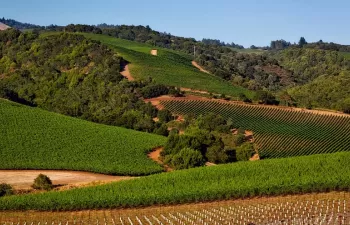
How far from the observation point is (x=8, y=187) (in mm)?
47469

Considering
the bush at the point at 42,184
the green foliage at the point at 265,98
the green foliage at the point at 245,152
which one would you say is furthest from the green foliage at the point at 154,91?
the bush at the point at 42,184

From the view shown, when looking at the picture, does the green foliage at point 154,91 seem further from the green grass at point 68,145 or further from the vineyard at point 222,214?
the vineyard at point 222,214

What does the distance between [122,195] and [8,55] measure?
286 ft

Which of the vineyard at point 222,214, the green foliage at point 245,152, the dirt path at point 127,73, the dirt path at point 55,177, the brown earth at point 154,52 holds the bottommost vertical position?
the dirt path at point 55,177

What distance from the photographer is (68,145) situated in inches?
2410

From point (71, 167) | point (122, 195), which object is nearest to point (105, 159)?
point (71, 167)

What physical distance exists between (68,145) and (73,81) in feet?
137

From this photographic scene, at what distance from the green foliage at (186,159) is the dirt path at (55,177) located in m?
6.25

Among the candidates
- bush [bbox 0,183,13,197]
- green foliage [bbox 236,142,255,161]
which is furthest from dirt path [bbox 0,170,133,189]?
green foliage [bbox 236,142,255,161]

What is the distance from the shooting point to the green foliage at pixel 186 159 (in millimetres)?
57531

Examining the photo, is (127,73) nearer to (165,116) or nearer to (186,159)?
(165,116)

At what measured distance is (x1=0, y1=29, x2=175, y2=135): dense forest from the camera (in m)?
83.8

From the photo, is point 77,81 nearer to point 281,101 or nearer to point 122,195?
point 281,101

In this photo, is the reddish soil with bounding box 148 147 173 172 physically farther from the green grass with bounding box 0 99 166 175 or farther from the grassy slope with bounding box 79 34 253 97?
the grassy slope with bounding box 79 34 253 97
